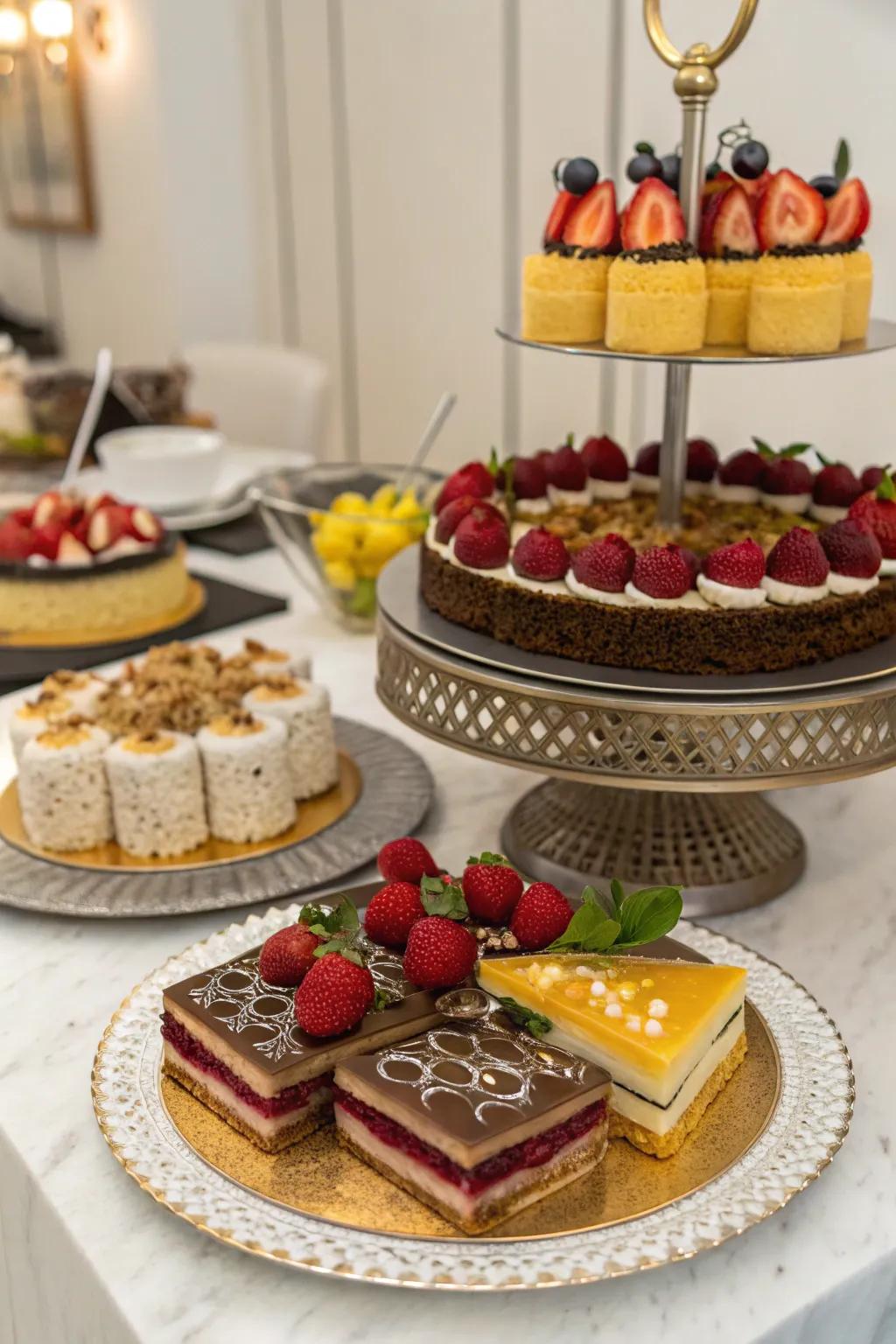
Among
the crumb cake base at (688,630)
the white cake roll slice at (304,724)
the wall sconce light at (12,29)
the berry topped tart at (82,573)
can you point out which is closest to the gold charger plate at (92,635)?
the berry topped tart at (82,573)

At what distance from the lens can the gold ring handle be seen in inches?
43.7

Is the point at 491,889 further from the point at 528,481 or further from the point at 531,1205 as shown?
the point at 528,481

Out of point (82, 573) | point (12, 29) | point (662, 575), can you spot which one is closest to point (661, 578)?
point (662, 575)

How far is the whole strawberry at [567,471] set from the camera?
1.42 meters

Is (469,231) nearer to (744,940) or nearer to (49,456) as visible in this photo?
(49,456)

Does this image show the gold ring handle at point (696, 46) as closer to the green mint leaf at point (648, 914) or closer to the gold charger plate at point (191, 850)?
the green mint leaf at point (648, 914)

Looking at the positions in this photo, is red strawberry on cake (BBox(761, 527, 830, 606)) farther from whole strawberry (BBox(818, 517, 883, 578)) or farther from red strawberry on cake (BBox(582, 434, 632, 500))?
red strawberry on cake (BBox(582, 434, 632, 500))

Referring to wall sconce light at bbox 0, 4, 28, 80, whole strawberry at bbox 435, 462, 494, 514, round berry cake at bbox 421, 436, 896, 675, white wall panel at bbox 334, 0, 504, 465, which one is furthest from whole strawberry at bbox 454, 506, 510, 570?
wall sconce light at bbox 0, 4, 28, 80

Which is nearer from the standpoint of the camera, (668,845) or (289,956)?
(289,956)

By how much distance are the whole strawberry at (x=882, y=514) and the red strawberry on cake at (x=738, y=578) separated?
0.12m

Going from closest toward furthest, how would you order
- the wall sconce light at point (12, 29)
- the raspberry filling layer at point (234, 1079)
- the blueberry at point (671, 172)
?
1. the raspberry filling layer at point (234, 1079)
2. the blueberry at point (671, 172)
3. the wall sconce light at point (12, 29)

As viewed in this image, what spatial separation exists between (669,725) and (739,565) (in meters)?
0.16

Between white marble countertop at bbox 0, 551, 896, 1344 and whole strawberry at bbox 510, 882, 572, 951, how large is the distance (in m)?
0.25

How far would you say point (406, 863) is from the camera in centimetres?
110
